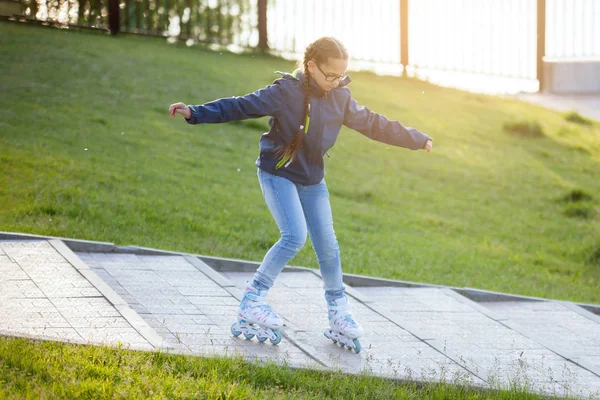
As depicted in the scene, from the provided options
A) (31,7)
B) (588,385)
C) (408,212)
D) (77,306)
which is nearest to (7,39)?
(31,7)

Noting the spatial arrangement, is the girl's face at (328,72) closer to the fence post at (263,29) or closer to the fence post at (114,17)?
the fence post at (114,17)

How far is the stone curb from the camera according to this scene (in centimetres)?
483

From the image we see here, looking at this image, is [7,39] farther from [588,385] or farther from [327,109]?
[588,385]

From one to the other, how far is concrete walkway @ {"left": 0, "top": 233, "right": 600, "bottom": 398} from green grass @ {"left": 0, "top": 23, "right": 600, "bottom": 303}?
2.39 feet

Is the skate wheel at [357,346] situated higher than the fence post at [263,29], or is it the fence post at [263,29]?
the fence post at [263,29]

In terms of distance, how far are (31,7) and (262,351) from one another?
480 inches

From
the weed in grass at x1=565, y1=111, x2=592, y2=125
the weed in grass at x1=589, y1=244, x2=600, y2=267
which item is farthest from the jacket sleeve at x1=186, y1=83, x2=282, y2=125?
the weed in grass at x1=565, y1=111, x2=592, y2=125

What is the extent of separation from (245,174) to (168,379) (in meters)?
6.78

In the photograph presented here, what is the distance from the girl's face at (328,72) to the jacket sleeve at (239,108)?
0.79ft

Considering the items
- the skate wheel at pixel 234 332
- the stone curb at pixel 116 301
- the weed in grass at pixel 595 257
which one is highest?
the stone curb at pixel 116 301

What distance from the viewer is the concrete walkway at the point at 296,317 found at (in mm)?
4945

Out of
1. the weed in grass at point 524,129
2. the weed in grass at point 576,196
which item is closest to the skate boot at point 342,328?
the weed in grass at point 576,196

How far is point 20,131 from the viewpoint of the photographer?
10.2 meters

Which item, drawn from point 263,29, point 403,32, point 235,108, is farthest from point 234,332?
point 403,32
